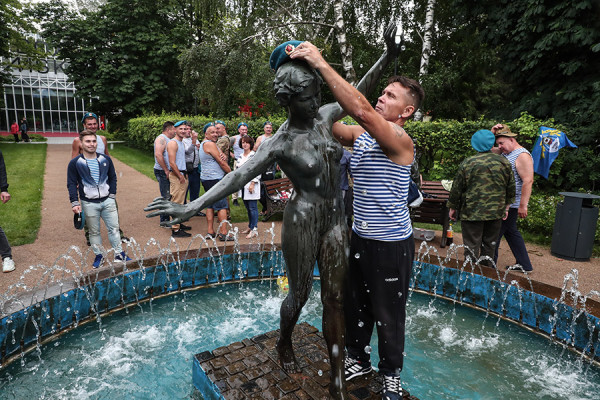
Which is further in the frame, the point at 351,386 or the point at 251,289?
the point at 251,289

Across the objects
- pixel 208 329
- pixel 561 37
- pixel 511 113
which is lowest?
pixel 208 329

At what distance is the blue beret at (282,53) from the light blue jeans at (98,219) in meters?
3.81

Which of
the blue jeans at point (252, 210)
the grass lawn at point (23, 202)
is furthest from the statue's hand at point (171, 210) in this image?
the grass lawn at point (23, 202)

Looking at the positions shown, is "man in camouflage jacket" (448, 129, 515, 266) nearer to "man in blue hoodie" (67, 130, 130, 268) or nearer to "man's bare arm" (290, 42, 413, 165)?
"man's bare arm" (290, 42, 413, 165)

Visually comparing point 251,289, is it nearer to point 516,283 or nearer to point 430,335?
point 430,335

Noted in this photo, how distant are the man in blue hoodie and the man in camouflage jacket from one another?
14.7 ft

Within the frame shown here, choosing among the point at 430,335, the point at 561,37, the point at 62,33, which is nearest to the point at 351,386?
the point at 430,335

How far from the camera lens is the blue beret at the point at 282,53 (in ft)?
6.55

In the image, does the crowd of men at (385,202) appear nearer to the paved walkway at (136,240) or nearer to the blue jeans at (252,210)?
the paved walkway at (136,240)

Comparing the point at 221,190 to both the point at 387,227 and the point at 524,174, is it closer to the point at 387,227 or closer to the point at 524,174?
the point at 387,227

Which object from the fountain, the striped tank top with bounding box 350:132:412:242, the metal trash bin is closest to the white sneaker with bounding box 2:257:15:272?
the fountain

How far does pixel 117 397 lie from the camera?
2855mm

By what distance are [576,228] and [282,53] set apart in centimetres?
592

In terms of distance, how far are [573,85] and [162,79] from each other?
2270 centimetres
